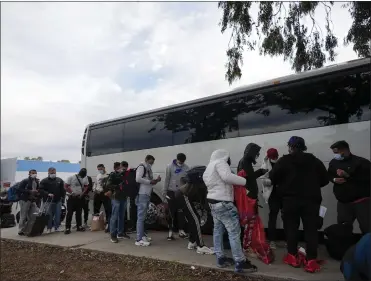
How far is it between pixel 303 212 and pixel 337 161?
1.01 meters

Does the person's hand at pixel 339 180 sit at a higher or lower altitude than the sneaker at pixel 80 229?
higher

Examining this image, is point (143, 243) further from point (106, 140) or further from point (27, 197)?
point (106, 140)

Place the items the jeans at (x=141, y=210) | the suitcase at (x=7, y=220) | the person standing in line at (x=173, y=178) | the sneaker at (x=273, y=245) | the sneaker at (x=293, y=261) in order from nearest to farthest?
1. the sneaker at (x=293, y=261)
2. the sneaker at (x=273, y=245)
3. the jeans at (x=141, y=210)
4. the person standing in line at (x=173, y=178)
5. the suitcase at (x=7, y=220)

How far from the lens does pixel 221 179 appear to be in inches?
183

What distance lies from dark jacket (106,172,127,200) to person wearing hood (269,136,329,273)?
11.2 ft

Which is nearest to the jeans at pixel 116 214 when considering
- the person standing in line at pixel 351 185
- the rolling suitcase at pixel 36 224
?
the rolling suitcase at pixel 36 224

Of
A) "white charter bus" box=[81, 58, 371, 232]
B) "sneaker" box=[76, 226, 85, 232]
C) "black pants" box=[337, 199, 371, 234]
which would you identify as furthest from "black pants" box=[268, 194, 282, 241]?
"sneaker" box=[76, 226, 85, 232]

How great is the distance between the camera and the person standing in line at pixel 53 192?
864cm

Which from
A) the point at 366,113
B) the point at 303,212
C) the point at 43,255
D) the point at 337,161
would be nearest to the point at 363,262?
the point at 303,212

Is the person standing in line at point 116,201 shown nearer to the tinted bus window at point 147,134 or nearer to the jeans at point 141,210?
the jeans at point 141,210

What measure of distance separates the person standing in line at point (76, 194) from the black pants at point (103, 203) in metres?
0.48

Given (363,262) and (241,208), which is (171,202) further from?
(363,262)

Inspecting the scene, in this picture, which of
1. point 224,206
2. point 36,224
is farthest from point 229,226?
point 36,224

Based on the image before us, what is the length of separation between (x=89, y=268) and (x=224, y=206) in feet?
8.16
